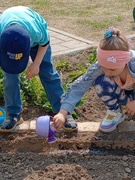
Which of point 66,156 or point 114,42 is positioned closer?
point 114,42

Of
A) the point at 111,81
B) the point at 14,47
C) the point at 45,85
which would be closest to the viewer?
the point at 14,47

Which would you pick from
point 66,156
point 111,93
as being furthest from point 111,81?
point 66,156

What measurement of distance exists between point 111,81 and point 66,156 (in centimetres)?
69

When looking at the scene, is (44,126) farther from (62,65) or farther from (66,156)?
(62,65)

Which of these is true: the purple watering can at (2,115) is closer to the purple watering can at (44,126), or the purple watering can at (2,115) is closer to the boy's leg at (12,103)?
the boy's leg at (12,103)

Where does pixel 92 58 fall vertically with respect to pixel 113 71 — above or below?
below

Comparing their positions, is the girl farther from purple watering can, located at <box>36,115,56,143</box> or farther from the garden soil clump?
the garden soil clump

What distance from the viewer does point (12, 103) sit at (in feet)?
12.8

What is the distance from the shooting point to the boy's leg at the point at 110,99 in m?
3.72

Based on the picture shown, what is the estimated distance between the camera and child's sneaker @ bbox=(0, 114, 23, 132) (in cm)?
389

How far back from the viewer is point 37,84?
446 centimetres

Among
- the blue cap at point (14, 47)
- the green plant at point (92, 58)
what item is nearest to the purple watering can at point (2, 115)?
the blue cap at point (14, 47)

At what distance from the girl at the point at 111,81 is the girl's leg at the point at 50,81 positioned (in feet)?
1.14

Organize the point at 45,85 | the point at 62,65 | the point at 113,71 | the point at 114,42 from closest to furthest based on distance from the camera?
the point at 114,42 → the point at 113,71 → the point at 45,85 → the point at 62,65
